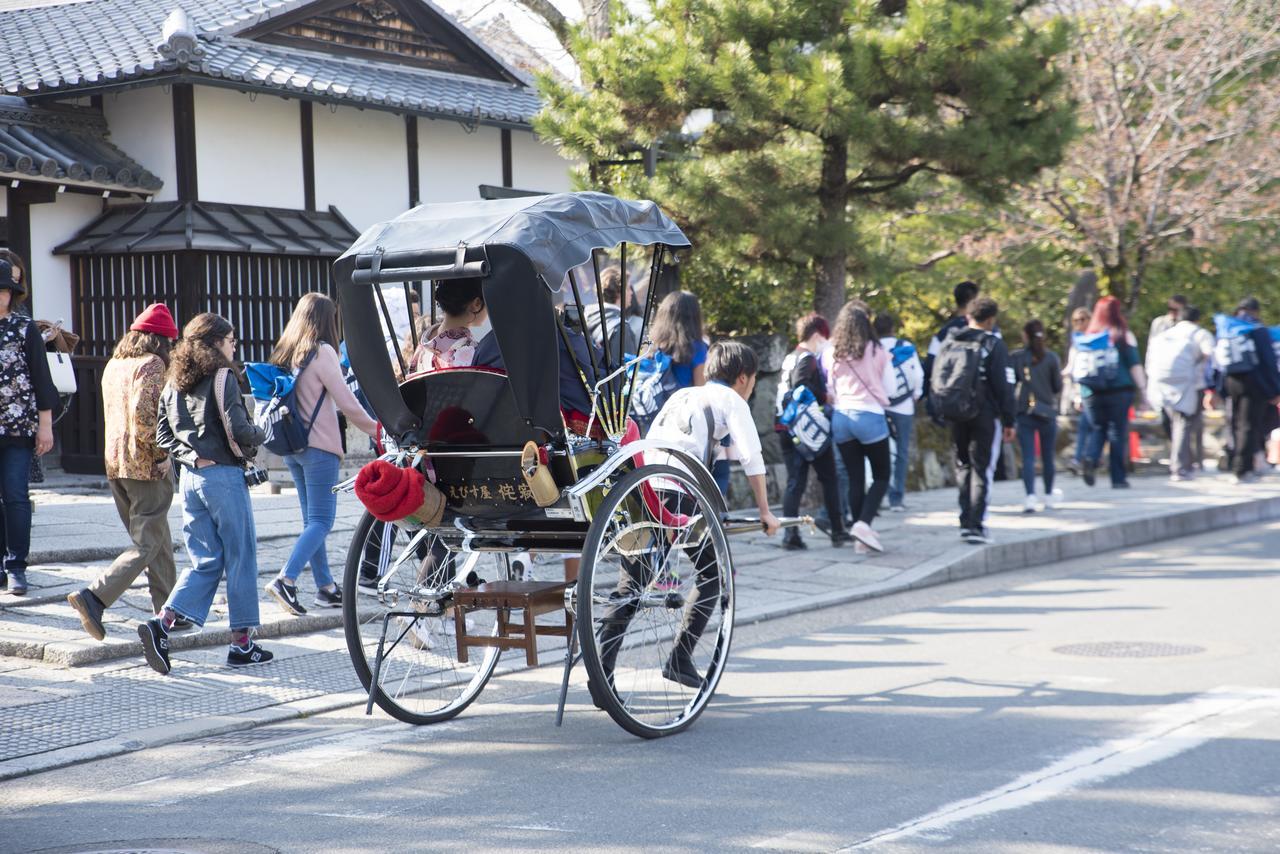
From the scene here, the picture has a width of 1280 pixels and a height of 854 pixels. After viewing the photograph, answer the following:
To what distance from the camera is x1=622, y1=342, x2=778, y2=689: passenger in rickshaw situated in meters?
6.00

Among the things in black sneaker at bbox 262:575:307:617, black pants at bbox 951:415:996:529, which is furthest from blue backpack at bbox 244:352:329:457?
black pants at bbox 951:415:996:529

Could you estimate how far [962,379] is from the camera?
10367 mm

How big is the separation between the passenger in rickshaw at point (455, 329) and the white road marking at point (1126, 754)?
103 inches

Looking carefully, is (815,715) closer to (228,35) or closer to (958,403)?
(958,403)

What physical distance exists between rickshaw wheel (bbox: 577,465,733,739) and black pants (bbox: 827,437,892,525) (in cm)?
432

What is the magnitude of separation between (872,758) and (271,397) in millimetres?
4166

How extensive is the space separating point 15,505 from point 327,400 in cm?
192

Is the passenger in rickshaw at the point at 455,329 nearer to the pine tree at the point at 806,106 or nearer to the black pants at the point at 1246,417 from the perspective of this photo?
the pine tree at the point at 806,106

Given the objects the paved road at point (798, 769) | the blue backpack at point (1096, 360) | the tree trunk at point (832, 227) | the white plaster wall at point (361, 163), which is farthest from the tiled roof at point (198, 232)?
the paved road at point (798, 769)

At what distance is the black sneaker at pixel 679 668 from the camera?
601 cm

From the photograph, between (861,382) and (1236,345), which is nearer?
(861,382)

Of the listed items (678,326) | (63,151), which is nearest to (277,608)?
(678,326)

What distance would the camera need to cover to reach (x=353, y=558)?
18.5 ft

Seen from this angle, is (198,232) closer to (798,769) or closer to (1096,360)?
(1096,360)
